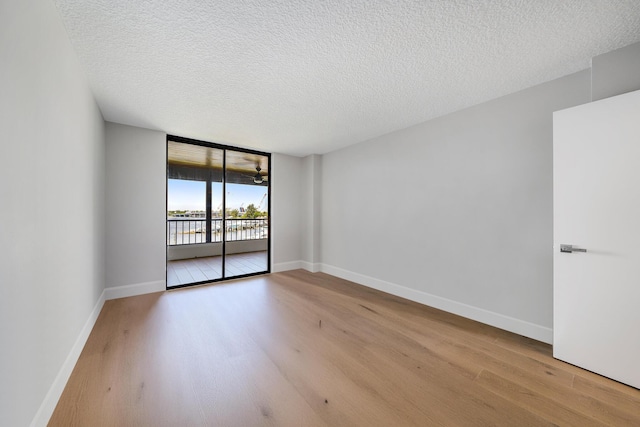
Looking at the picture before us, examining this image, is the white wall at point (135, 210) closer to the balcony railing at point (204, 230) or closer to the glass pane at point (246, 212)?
the glass pane at point (246, 212)

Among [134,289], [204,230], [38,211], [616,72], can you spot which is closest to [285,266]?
[134,289]

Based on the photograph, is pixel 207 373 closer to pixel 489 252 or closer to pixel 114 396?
pixel 114 396

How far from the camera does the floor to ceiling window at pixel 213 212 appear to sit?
523 centimetres

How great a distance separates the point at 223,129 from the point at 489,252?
3.78m

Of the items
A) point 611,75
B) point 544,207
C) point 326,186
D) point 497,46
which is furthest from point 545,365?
point 326,186

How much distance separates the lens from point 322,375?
179 centimetres

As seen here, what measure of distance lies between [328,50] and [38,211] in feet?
6.79

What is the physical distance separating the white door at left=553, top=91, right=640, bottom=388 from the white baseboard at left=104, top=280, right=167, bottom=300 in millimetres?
4662

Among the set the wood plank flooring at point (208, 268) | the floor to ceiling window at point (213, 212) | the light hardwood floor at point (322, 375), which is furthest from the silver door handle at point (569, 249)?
the wood plank flooring at point (208, 268)

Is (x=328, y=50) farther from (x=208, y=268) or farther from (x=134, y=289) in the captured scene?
(x=208, y=268)

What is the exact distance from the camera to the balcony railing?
646cm

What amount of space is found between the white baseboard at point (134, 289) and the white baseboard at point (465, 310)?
306 centimetres

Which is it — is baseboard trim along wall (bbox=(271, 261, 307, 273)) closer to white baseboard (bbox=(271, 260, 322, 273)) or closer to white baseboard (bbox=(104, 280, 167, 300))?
white baseboard (bbox=(271, 260, 322, 273))

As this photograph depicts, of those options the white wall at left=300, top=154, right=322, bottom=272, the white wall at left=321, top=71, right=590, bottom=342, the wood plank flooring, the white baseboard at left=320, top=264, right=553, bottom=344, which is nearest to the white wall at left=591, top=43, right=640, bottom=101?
the white wall at left=321, top=71, right=590, bottom=342
